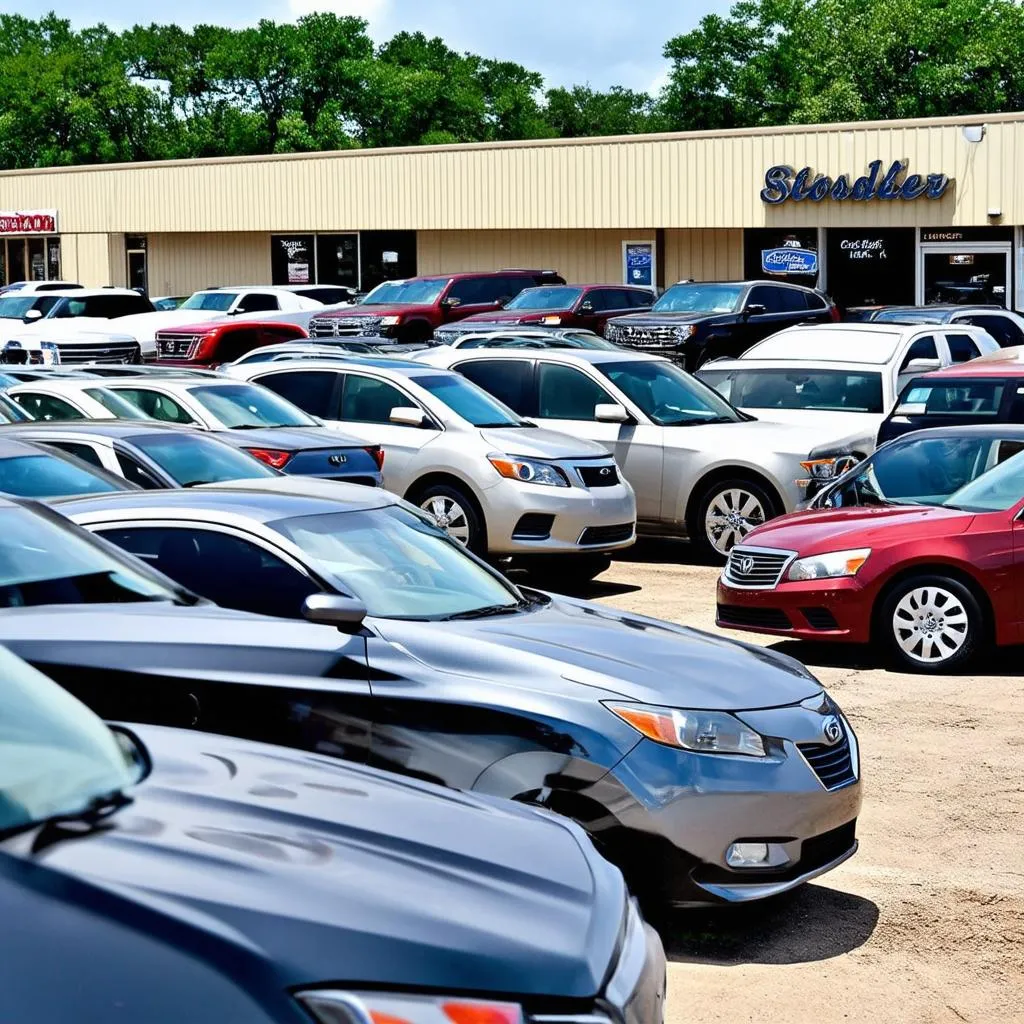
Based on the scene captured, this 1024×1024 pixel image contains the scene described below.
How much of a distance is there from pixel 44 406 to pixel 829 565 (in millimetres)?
7205

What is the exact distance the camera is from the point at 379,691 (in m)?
5.76

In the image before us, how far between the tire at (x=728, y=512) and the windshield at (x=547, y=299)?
45.3 feet

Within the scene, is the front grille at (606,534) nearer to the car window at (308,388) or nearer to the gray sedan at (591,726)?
the car window at (308,388)

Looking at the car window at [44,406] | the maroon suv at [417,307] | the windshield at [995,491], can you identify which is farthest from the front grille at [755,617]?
the maroon suv at [417,307]

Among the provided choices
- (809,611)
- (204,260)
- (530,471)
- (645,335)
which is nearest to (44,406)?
(530,471)

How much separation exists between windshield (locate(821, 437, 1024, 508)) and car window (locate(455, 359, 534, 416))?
4.73 m

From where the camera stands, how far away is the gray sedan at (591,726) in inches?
221

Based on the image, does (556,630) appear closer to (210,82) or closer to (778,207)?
(778,207)

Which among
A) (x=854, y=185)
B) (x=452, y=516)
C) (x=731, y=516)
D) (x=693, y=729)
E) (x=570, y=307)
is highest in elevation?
(x=854, y=185)

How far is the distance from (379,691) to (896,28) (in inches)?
2409

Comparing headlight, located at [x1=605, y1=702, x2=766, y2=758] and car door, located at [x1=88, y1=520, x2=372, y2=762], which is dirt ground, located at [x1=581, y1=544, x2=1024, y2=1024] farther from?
car door, located at [x1=88, y1=520, x2=372, y2=762]

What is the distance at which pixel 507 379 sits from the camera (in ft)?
54.2

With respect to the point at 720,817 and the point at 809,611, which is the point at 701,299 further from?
the point at 720,817

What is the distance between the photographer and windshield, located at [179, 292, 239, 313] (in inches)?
1299
